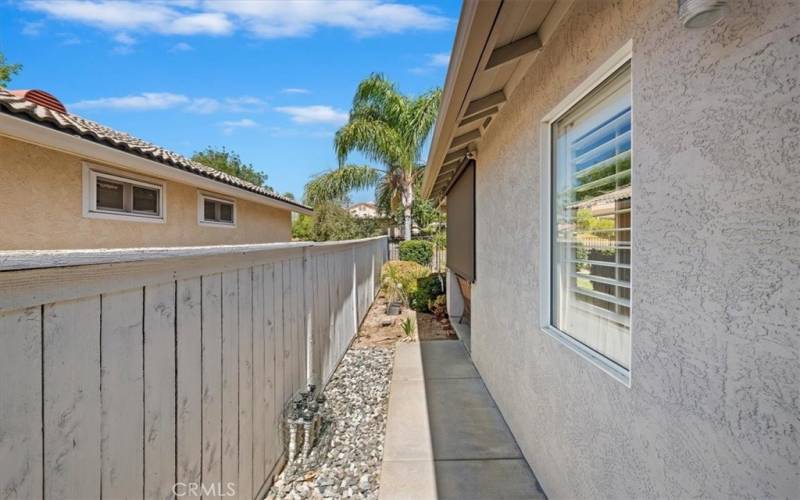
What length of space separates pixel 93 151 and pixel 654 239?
6.70 metres

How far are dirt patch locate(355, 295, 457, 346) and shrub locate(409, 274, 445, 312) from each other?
12.8 inches

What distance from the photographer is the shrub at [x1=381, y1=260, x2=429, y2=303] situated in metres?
12.2

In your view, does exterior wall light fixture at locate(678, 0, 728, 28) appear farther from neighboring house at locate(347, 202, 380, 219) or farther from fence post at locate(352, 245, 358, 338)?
neighboring house at locate(347, 202, 380, 219)

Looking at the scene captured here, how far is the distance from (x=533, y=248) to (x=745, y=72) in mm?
2248

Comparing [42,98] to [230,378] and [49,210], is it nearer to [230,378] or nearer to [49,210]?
[49,210]

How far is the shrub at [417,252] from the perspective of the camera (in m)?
21.0

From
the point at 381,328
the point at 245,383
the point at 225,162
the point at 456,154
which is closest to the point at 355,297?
the point at 381,328

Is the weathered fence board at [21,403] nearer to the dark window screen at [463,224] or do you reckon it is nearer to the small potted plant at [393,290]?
the dark window screen at [463,224]

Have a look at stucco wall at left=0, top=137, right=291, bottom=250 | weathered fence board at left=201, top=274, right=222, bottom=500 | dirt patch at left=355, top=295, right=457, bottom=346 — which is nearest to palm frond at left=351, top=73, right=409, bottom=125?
dirt patch at left=355, top=295, right=457, bottom=346

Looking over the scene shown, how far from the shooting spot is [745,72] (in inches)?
50.5

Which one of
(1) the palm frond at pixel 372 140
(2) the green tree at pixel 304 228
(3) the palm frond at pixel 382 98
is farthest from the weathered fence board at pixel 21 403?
(2) the green tree at pixel 304 228

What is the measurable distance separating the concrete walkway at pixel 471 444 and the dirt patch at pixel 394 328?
2193mm

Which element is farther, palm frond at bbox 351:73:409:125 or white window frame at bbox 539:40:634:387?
palm frond at bbox 351:73:409:125

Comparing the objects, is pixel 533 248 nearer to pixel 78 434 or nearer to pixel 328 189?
pixel 78 434
